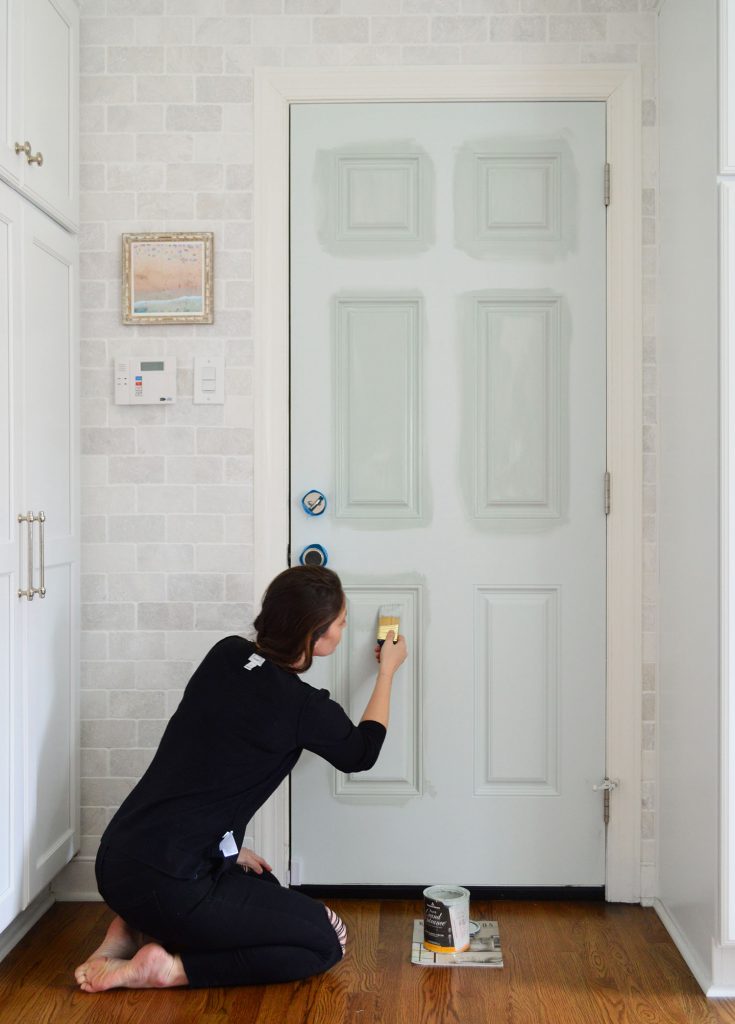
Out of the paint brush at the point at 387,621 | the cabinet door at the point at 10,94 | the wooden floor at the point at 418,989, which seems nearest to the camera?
the wooden floor at the point at 418,989

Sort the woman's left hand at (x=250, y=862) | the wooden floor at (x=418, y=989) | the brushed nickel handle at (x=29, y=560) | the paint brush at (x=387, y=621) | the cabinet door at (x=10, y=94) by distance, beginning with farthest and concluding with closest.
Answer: the paint brush at (x=387, y=621)
the woman's left hand at (x=250, y=862)
the brushed nickel handle at (x=29, y=560)
the cabinet door at (x=10, y=94)
the wooden floor at (x=418, y=989)

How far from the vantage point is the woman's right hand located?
2579 millimetres

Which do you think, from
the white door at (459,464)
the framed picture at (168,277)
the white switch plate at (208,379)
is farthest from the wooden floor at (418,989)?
the framed picture at (168,277)

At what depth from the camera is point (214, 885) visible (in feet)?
7.34

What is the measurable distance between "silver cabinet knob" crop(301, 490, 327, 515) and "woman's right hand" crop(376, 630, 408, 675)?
41 cm

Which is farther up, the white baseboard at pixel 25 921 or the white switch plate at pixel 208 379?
the white switch plate at pixel 208 379

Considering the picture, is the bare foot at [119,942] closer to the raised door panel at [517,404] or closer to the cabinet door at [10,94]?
the raised door panel at [517,404]

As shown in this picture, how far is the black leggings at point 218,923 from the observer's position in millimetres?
2178

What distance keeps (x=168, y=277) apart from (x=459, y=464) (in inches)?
39.0

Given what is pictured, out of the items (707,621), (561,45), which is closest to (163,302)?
(561,45)

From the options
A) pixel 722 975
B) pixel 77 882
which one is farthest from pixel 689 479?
pixel 77 882

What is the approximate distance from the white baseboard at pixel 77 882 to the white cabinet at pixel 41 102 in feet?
5.96

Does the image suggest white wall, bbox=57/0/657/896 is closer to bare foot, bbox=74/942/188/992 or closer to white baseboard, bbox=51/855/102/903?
white baseboard, bbox=51/855/102/903

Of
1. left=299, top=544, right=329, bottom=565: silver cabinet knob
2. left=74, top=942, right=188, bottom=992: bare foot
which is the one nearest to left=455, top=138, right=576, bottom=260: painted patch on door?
left=299, top=544, right=329, bottom=565: silver cabinet knob
